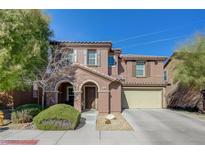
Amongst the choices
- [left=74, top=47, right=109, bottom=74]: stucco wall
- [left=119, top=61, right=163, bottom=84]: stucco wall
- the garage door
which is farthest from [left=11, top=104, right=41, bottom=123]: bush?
[left=119, top=61, right=163, bottom=84]: stucco wall

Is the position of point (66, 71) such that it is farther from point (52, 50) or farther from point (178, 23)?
point (178, 23)

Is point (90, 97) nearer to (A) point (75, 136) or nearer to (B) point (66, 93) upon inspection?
(B) point (66, 93)

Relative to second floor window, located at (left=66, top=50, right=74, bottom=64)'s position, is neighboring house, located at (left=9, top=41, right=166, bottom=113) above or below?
below

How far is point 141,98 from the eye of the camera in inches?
1078

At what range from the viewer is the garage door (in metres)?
27.3

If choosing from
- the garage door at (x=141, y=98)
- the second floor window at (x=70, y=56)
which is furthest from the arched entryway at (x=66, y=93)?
the garage door at (x=141, y=98)

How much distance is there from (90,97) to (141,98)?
236 inches

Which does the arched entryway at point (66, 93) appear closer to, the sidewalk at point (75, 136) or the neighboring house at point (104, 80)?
the neighboring house at point (104, 80)

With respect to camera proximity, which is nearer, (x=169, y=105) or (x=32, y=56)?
(x=32, y=56)

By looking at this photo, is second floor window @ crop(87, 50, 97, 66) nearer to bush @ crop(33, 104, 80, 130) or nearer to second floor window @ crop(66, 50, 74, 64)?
second floor window @ crop(66, 50, 74, 64)

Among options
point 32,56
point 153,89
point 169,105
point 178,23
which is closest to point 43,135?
point 32,56

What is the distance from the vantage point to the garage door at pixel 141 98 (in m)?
27.3

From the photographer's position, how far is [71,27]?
19469 millimetres
